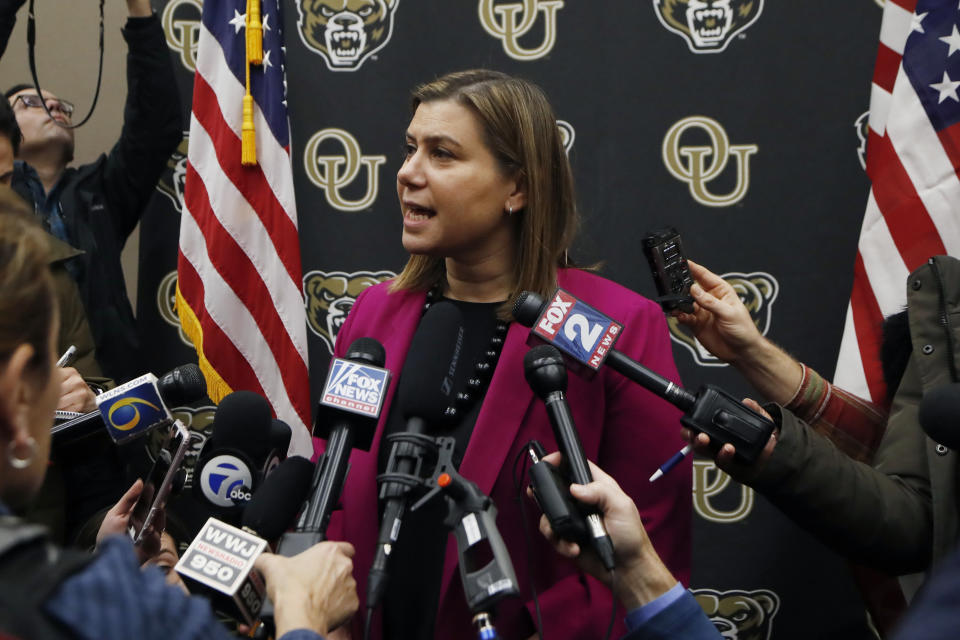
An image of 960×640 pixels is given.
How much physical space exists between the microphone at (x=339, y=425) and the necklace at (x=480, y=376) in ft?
1.04

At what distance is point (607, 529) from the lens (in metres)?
1.14

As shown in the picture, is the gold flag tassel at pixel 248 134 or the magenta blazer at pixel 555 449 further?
the gold flag tassel at pixel 248 134

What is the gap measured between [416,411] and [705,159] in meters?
1.56

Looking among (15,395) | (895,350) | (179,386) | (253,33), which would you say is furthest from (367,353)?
(253,33)

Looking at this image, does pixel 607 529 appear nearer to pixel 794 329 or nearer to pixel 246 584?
pixel 246 584

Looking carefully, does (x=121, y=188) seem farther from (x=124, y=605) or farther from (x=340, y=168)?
(x=124, y=605)

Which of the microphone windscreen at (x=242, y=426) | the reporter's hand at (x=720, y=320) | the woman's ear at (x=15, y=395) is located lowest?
the reporter's hand at (x=720, y=320)

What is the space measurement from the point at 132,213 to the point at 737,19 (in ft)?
5.83

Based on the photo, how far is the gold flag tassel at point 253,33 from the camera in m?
2.54

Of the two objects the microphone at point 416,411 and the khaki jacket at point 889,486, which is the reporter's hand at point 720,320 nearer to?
the khaki jacket at point 889,486

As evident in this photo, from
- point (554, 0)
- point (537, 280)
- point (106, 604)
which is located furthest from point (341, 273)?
point (106, 604)

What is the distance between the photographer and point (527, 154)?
1.65m

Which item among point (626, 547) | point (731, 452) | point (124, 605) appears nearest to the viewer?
point (124, 605)

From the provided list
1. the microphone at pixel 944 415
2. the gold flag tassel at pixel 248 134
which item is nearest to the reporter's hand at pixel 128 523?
the microphone at pixel 944 415
